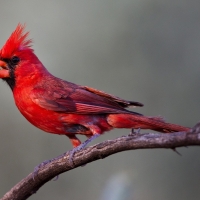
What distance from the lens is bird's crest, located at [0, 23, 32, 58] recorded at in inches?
166

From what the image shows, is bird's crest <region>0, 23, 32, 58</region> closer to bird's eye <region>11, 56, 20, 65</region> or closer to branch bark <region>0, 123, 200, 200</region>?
bird's eye <region>11, 56, 20, 65</region>

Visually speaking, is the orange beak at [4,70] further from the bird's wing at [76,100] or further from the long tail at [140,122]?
the long tail at [140,122]

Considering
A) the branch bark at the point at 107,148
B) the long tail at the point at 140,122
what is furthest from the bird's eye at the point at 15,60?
the branch bark at the point at 107,148

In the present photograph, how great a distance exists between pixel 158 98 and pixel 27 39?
1552 mm

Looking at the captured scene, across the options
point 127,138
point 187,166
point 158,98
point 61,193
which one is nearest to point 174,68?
point 158,98

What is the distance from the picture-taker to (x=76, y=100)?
13.6 feet

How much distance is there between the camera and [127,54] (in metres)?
5.58

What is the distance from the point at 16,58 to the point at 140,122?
1.10 metres

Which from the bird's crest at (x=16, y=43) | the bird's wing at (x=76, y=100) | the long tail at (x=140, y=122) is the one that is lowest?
the long tail at (x=140, y=122)

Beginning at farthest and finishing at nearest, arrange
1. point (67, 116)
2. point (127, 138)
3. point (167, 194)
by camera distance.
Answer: point (167, 194), point (67, 116), point (127, 138)

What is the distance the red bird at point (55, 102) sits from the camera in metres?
4.02

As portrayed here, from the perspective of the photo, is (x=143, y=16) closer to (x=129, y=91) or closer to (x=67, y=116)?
(x=129, y=91)

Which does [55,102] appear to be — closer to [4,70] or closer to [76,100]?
[76,100]

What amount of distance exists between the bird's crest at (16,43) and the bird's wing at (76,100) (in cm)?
34
